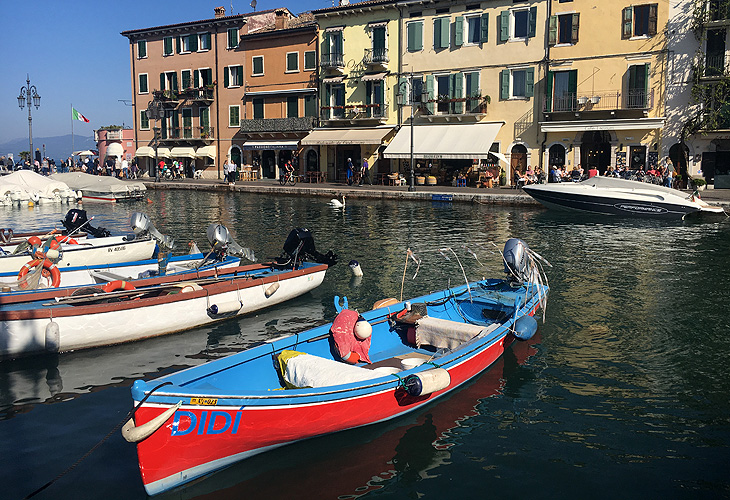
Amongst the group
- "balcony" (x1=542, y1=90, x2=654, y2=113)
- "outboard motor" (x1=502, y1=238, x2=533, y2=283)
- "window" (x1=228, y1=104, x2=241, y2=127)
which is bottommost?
"outboard motor" (x1=502, y1=238, x2=533, y2=283)

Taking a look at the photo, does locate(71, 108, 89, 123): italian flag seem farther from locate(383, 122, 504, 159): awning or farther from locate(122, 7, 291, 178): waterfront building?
locate(383, 122, 504, 159): awning

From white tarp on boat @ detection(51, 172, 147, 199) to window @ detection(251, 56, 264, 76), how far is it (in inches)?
544

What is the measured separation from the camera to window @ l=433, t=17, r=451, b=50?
39.2m

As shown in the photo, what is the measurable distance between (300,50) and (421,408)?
40.9m

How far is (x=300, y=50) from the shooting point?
45.5 meters

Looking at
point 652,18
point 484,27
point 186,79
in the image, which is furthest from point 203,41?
point 652,18

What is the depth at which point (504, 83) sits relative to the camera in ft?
123

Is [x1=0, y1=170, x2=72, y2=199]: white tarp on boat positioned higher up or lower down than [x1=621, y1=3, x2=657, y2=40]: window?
lower down

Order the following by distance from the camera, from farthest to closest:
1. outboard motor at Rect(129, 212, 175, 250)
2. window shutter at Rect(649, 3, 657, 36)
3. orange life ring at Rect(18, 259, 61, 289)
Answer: window shutter at Rect(649, 3, 657, 36)
outboard motor at Rect(129, 212, 175, 250)
orange life ring at Rect(18, 259, 61, 289)

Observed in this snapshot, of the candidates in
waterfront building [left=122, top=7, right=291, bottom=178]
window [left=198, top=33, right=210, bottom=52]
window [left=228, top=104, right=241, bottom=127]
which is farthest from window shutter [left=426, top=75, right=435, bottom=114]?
window [left=198, top=33, right=210, bottom=52]

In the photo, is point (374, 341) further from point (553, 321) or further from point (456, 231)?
point (456, 231)

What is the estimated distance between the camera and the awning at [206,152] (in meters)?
49.8

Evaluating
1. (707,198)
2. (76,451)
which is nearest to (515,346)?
(76,451)

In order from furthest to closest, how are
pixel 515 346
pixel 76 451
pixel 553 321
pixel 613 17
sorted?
pixel 613 17 → pixel 553 321 → pixel 515 346 → pixel 76 451
